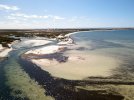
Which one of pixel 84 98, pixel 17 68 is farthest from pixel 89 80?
pixel 17 68

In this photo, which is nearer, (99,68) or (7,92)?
(7,92)

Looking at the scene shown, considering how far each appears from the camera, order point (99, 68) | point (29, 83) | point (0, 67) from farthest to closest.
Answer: point (0, 67)
point (99, 68)
point (29, 83)

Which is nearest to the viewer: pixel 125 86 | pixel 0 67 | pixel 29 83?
pixel 125 86

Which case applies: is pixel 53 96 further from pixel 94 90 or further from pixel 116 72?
pixel 116 72

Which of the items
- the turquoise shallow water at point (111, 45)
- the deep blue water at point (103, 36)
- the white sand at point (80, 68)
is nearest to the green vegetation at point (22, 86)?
the white sand at point (80, 68)

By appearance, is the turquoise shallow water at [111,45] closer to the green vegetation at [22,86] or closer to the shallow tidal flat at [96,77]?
the shallow tidal flat at [96,77]

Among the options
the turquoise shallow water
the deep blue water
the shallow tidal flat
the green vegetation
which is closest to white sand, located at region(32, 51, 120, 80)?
the shallow tidal flat

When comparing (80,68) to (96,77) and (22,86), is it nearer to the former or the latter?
(96,77)

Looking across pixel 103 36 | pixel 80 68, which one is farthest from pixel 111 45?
pixel 103 36
